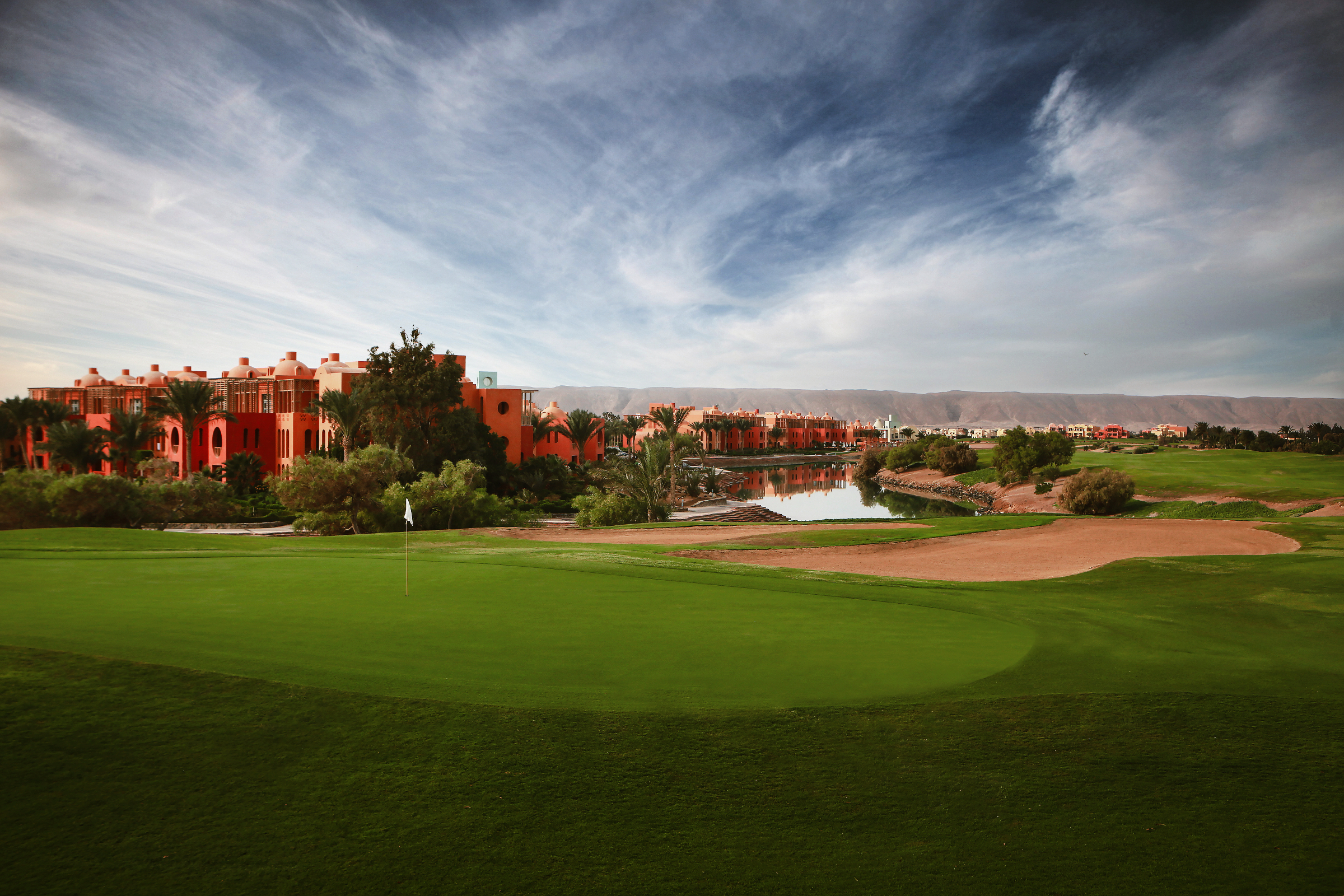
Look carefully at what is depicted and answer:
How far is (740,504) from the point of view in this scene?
46000 mm

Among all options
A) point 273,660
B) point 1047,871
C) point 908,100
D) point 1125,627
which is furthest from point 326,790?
point 908,100

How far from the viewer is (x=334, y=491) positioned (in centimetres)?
2805

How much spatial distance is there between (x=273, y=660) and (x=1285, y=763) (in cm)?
855

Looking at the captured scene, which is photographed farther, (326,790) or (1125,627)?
(1125,627)

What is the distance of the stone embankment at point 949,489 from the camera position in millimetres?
57453

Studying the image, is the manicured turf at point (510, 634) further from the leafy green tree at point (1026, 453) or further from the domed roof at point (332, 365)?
the leafy green tree at point (1026, 453)

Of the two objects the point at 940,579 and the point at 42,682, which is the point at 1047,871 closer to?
the point at 42,682

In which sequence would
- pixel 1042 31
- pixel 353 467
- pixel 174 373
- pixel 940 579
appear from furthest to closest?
pixel 174 373
pixel 353 467
pixel 1042 31
pixel 940 579

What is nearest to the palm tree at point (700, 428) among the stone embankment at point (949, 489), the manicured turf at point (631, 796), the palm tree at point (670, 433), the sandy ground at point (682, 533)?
the stone embankment at point (949, 489)

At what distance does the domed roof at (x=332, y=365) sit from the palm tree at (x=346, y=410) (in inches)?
365

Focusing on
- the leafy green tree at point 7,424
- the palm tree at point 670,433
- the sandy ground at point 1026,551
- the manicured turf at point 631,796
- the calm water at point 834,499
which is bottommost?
the calm water at point 834,499

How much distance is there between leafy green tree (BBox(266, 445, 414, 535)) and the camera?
27.7 metres

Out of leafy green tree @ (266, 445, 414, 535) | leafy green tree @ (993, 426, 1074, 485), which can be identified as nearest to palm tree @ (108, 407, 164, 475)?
leafy green tree @ (266, 445, 414, 535)

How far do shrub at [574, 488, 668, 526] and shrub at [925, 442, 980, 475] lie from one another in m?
51.2
